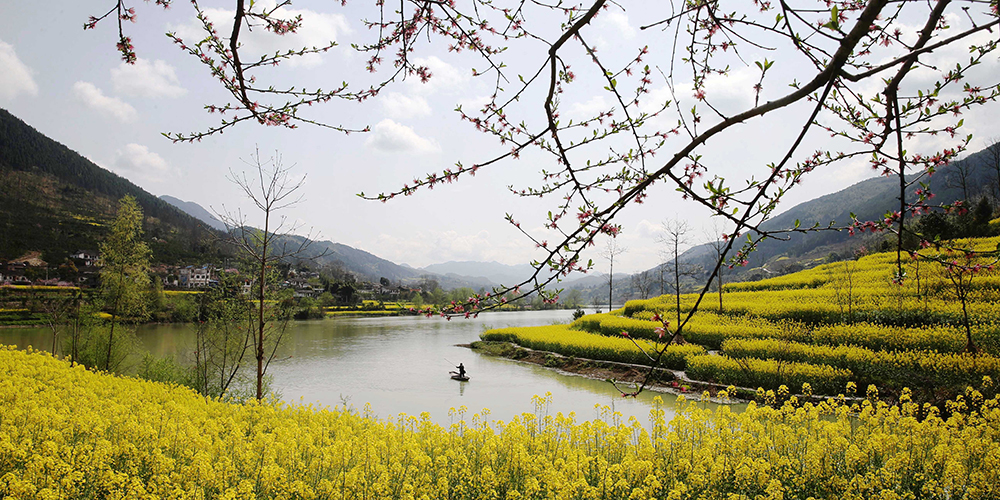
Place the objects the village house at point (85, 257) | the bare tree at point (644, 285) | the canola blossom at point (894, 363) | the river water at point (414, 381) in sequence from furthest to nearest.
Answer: the bare tree at point (644, 285)
the village house at point (85, 257)
the river water at point (414, 381)
the canola blossom at point (894, 363)

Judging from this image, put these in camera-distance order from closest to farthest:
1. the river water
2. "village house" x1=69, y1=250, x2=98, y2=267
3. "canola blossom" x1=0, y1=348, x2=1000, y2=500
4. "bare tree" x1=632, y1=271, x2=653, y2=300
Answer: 1. "canola blossom" x1=0, y1=348, x2=1000, y2=500
2. the river water
3. "village house" x1=69, y1=250, x2=98, y2=267
4. "bare tree" x1=632, y1=271, x2=653, y2=300

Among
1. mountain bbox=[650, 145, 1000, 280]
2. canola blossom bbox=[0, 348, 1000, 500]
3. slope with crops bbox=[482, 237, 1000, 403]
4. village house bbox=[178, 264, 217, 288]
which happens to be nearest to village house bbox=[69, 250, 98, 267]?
village house bbox=[178, 264, 217, 288]

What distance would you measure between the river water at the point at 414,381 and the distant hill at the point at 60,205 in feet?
77.0

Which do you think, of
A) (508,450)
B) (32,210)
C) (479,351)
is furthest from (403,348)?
(32,210)

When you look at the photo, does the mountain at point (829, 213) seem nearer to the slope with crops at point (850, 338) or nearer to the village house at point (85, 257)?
the slope with crops at point (850, 338)

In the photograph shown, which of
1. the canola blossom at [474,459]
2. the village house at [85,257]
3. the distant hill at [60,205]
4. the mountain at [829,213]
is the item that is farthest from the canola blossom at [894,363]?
the village house at [85,257]

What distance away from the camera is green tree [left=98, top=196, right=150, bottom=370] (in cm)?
900

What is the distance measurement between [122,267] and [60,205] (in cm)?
5141

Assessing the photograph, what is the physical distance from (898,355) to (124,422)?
1125 centimetres

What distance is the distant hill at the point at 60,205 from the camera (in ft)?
120

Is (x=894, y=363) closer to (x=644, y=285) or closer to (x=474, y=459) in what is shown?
(x=474, y=459)

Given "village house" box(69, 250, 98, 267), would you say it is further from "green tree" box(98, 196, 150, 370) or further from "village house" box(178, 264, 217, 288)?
"green tree" box(98, 196, 150, 370)

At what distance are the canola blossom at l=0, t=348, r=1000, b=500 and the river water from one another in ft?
9.96

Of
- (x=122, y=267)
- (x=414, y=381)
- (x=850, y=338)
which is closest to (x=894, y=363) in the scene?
(x=850, y=338)
